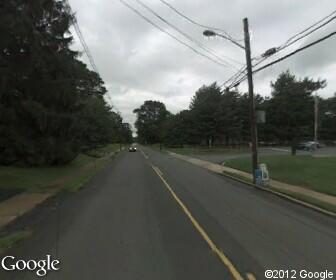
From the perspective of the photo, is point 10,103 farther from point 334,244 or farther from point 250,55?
point 334,244

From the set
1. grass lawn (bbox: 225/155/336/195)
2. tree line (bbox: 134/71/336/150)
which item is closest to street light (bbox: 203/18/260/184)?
grass lawn (bbox: 225/155/336/195)

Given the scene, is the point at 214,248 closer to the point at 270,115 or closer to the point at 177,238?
the point at 177,238

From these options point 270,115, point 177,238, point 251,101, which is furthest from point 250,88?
point 270,115

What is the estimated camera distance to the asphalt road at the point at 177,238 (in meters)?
7.34

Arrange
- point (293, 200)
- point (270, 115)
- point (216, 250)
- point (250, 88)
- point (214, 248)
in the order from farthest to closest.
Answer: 1. point (270, 115)
2. point (250, 88)
3. point (293, 200)
4. point (214, 248)
5. point (216, 250)

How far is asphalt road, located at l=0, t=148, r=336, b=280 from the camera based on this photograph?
7344 mm

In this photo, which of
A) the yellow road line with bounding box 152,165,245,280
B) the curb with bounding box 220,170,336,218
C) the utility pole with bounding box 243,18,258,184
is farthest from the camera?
the utility pole with bounding box 243,18,258,184

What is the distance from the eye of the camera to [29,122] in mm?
23812

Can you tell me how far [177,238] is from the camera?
9.77m

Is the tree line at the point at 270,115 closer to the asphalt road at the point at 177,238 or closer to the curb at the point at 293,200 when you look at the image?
the curb at the point at 293,200

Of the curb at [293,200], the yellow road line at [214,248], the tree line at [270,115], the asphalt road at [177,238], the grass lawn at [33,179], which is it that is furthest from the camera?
the tree line at [270,115]

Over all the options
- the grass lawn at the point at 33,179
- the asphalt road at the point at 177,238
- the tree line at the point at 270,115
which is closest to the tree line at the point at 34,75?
the grass lawn at the point at 33,179

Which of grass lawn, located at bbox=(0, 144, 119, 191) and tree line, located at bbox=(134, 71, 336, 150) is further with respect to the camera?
tree line, located at bbox=(134, 71, 336, 150)

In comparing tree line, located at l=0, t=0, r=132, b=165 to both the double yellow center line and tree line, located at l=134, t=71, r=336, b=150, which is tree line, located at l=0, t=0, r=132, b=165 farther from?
tree line, located at l=134, t=71, r=336, b=150
